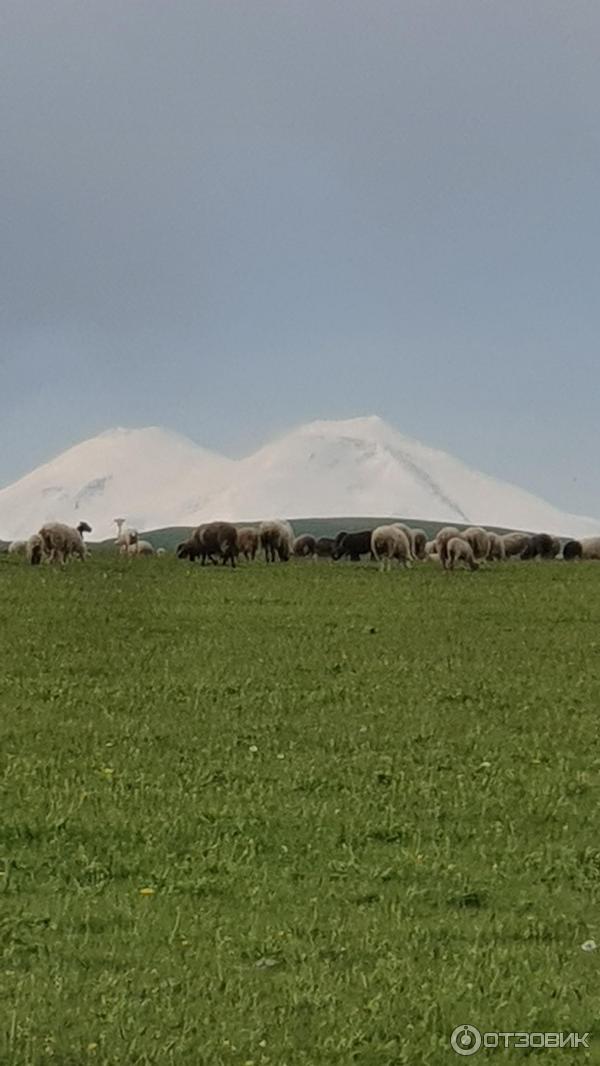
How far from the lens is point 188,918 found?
8.59 m

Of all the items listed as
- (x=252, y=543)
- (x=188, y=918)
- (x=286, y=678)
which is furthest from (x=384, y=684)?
(x=252, y=543)

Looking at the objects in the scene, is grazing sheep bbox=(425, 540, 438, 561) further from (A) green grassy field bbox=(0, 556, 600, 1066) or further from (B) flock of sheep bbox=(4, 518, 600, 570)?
(A) green grassy field bbox=(0, 556, 600, 1066)

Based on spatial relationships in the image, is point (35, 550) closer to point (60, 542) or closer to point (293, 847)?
point (60, 542)

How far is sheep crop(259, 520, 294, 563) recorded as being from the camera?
43.5m

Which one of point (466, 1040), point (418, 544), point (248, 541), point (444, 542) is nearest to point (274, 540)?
point (248, 541)

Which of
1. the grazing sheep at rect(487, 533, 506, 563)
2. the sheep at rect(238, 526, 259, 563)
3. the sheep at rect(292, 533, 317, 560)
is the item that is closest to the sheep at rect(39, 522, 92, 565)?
the sheep at rect(238, 526, 259, 563)

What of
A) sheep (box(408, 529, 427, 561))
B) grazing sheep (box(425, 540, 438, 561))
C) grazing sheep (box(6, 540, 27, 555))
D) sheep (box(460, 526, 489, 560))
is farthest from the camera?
grazing sheep (box(6, 540, 27, 555))

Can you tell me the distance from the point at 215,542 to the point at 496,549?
14.2 meters

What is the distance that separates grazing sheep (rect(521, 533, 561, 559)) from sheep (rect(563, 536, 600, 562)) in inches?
35.9

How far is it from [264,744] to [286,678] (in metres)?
4.16

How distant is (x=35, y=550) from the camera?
42.3 metres

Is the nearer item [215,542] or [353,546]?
[215,542]

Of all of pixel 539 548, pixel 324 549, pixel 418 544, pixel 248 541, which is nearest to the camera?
pixel 248 541

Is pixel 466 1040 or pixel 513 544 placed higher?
pixel 513 544
